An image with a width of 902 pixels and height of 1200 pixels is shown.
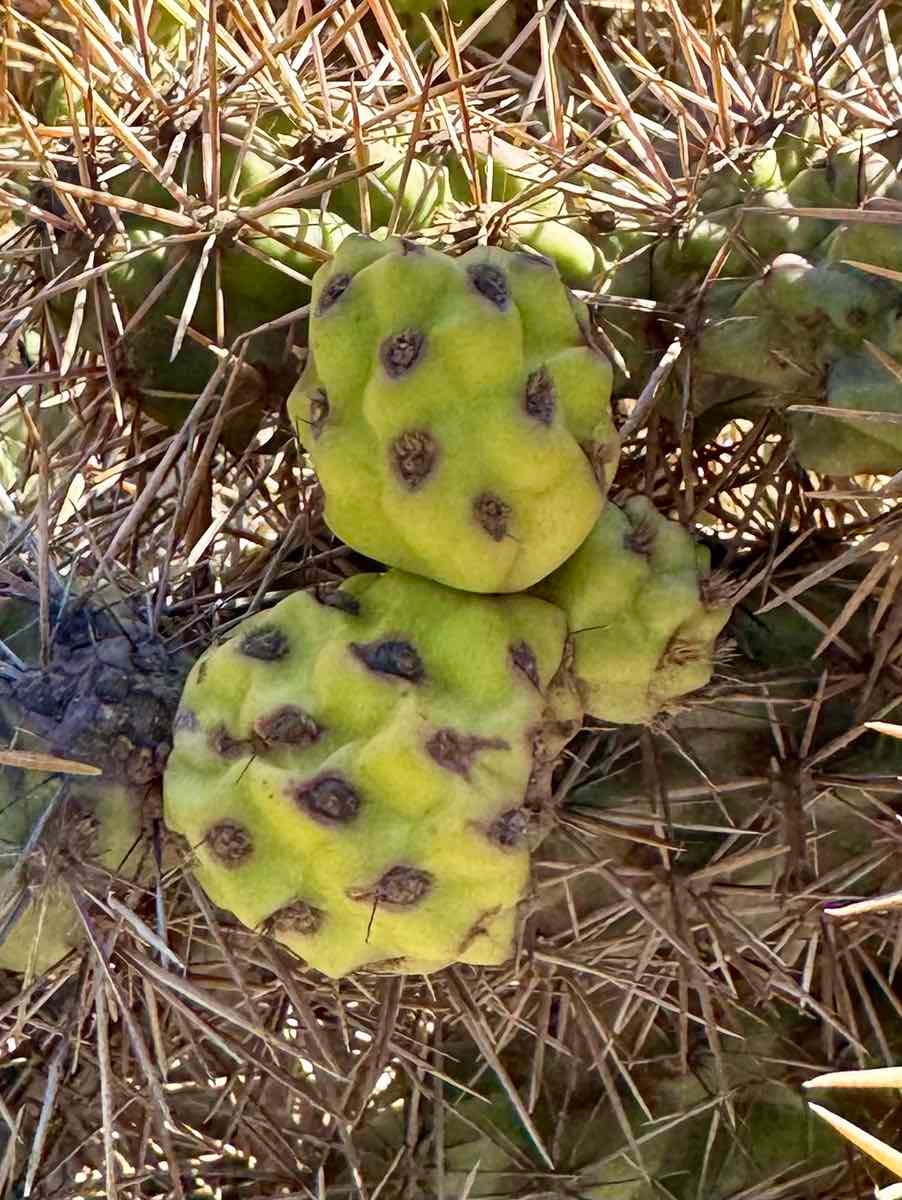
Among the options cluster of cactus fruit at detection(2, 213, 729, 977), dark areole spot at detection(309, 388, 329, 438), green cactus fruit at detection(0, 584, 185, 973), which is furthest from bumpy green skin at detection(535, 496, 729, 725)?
green cactus fruit at detection(0, 584, 185, 973)

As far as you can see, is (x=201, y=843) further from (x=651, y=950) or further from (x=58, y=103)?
(x=58, y=103)

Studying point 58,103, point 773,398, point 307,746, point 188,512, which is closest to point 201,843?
point 307,746

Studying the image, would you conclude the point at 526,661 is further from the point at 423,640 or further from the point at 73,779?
the point at 73,779

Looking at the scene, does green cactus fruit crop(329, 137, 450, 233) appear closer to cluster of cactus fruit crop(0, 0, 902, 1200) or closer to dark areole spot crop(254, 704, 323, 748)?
cluster of cactus fruit crop(0, 0, 902, 1200)

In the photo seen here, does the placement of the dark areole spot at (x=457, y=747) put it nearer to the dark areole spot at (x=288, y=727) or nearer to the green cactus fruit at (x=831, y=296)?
the dark areole spot at (x=288, y=727)

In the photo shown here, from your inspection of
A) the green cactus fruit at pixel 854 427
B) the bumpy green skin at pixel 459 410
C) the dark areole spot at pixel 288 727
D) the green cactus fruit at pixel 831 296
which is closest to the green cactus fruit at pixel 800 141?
the green cactus fruit at pixel 831 296

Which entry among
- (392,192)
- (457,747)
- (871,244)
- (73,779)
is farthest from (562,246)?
(73,779)
